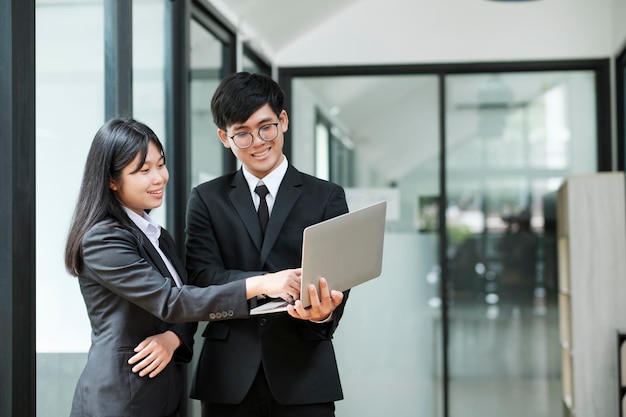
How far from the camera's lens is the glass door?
516 centimetres

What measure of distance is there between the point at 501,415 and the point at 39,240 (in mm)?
3513

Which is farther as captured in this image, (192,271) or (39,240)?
(39,240)

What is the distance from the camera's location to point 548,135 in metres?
5.13

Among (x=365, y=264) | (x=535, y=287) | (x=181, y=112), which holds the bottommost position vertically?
(x=535, y=287)

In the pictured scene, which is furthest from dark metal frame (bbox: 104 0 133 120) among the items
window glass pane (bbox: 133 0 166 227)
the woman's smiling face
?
the woman's smiling face

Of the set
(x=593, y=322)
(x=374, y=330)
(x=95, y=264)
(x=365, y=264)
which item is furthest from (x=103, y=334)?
(x=374, y=330)

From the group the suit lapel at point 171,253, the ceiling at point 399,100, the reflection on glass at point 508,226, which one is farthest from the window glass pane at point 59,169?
the reflection on glass at point 508,226

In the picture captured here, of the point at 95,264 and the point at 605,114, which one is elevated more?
the point at 605,114

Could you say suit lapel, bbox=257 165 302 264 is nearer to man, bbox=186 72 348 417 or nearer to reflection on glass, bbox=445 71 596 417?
man, bbox=186 72 348 417

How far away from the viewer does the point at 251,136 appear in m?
1.99

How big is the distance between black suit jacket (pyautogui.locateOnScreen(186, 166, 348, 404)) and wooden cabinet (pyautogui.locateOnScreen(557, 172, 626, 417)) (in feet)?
8.90

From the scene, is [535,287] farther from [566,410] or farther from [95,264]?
[95,264]

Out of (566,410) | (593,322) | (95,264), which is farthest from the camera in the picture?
(566,410)

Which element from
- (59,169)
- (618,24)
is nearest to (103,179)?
(59,169)
